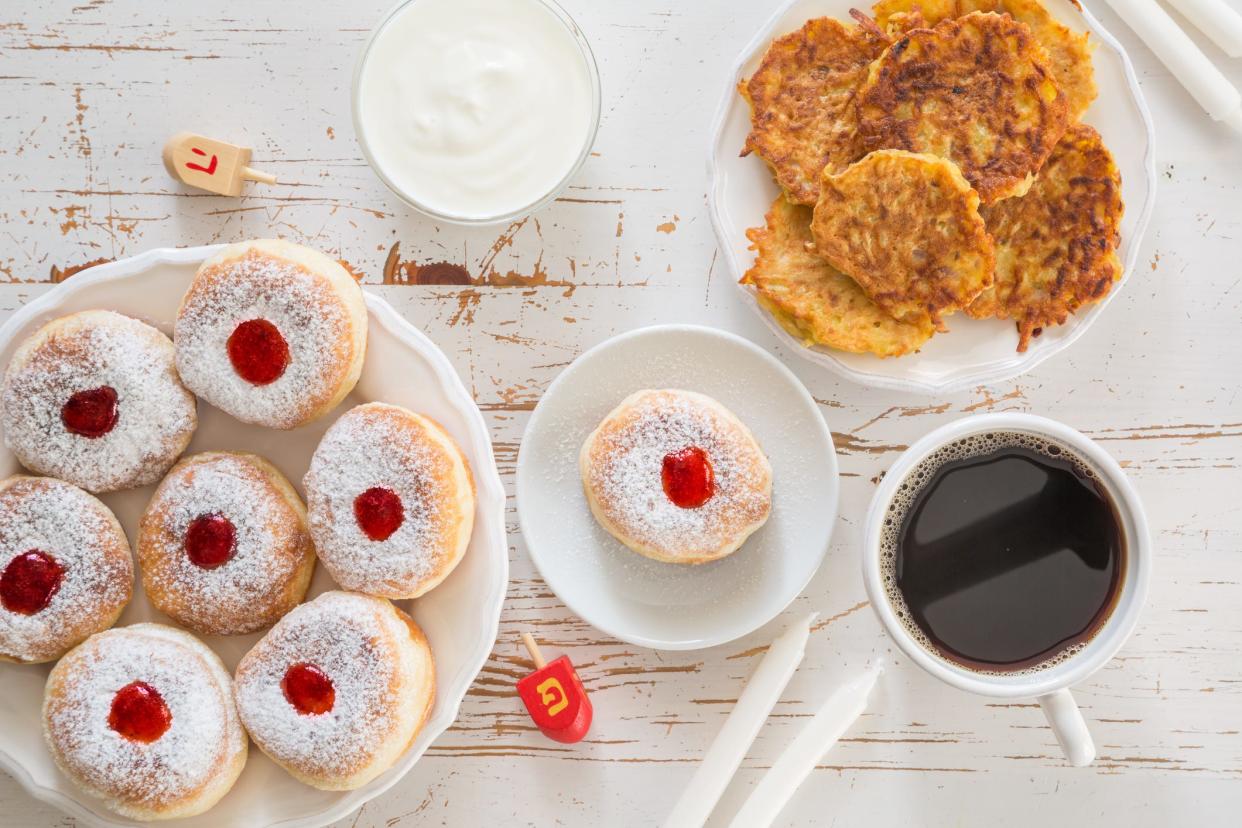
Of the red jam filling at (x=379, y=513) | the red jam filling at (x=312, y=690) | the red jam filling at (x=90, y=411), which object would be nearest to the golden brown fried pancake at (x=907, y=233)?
the red jam filling at (x=379, y=513)

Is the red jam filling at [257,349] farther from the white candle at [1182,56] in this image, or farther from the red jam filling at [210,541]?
the white candle at [1182,56]

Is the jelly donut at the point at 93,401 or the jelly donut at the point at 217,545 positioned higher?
the jelly donut at the point at 93,401

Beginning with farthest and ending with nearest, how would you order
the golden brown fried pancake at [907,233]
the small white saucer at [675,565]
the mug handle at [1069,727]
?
the small white saucer at [675,565] < the golden brown fried pancake at [907,233] < the mug handle at [1069,727]

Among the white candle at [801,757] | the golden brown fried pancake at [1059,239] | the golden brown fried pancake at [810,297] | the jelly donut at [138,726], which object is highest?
the golden brown fried pancake at [1059,239]

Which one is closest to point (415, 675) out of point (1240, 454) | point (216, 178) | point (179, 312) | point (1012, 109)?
point (179, 312)

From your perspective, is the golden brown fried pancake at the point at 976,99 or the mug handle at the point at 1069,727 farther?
the golden brown fried pancake at the point at 976,99

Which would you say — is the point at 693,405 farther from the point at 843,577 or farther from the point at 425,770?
the point at 425,770

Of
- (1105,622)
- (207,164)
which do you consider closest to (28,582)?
(207,164)

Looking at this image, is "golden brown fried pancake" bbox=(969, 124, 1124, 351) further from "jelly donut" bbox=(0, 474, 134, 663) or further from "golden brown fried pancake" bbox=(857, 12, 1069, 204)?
"jelly donut" bbox=(0, 474, 134, 663)

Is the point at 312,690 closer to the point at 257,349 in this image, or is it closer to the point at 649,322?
the point at 257,349
